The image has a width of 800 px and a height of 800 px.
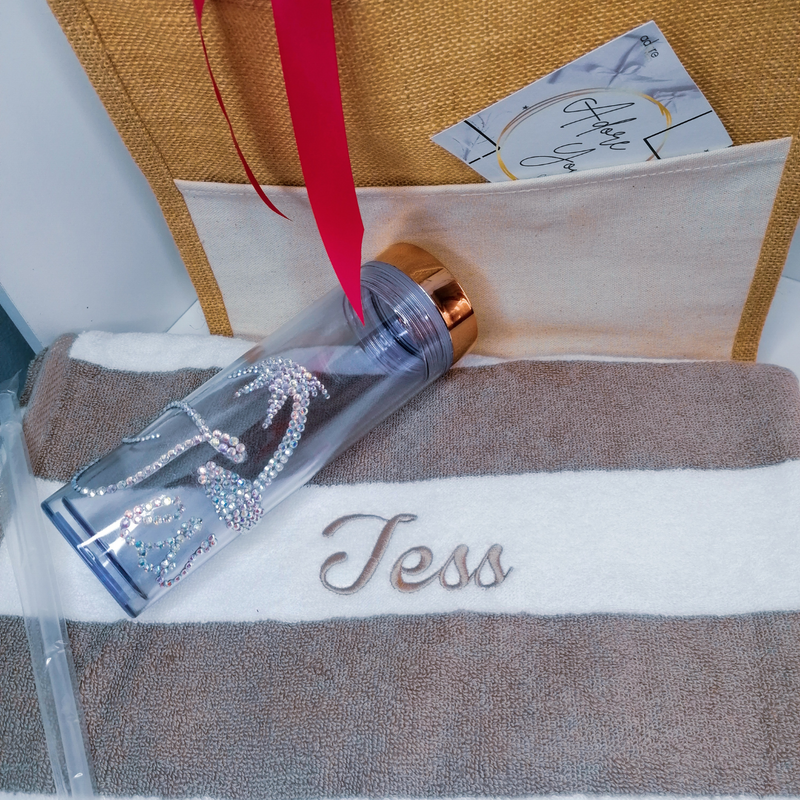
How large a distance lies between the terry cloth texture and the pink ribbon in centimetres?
5

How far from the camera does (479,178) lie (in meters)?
0.39

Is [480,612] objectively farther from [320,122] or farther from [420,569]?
[320,122]

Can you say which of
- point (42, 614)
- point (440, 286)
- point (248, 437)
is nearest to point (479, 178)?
point (440, 286)

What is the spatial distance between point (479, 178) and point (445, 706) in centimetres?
27

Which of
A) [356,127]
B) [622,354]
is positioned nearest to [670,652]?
[622,354]

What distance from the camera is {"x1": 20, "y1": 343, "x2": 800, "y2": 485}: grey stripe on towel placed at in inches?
15.2

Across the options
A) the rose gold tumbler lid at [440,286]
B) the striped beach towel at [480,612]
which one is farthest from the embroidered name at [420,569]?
the rose gold tumbler lid at [440,286]

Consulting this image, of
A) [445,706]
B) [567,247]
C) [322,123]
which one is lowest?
[445,706]

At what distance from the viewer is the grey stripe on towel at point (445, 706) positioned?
0.31 meters

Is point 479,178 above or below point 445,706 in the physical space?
above

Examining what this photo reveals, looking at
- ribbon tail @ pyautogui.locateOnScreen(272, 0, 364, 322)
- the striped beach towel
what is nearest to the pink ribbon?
ribbon tail @ pyautogui.locateOnScreen(272, 0, 364, 322)

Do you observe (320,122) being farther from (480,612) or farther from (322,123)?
(480,612)

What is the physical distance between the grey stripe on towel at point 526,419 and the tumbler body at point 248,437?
0.02 m

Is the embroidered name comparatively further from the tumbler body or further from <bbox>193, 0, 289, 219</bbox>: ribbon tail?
<bbox>193, 0, 289, 219</bbox>: ribbon tail
